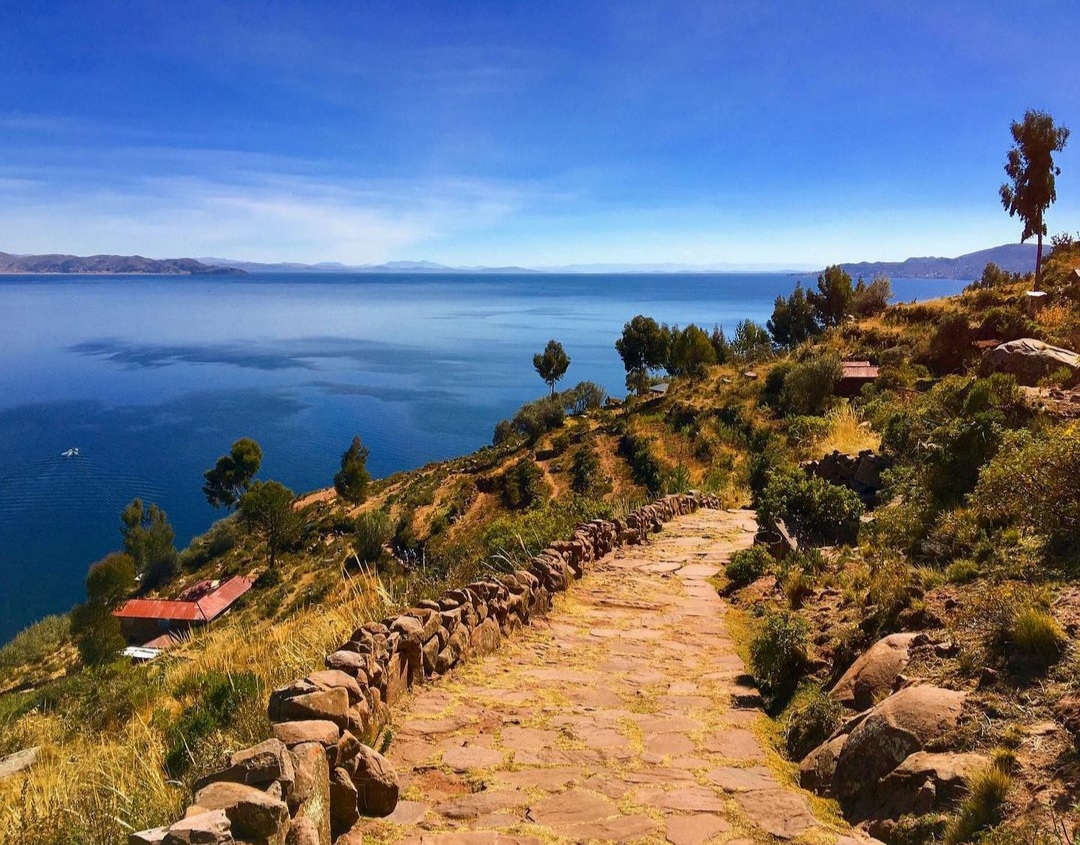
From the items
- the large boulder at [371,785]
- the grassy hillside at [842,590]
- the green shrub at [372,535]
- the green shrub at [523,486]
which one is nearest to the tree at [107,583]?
the green shrub at [372,535]

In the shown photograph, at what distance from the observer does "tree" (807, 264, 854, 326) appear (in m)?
51.2

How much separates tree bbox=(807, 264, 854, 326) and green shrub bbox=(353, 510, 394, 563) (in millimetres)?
34842

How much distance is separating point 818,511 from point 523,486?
2595 centimetres

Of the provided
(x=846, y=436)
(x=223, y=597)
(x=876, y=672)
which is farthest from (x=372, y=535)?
(x=876, y=672)

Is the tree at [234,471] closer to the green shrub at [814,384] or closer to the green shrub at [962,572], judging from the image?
the green shrub at [814,384]

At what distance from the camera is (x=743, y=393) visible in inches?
1356

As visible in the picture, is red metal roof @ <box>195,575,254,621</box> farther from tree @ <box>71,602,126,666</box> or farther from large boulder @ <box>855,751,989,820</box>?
large boulder @ <box>855,751,989,820</box>

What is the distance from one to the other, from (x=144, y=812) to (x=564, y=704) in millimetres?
3038

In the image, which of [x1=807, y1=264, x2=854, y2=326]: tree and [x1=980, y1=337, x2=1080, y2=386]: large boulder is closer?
[x1=980, y1=337, x2=1080, y2=386]: large boulder

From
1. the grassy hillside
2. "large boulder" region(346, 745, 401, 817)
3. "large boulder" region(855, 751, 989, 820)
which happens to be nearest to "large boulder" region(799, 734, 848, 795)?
"large boulder" region(855, 751, 989, 820)

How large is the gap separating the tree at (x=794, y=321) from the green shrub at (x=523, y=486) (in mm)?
28298

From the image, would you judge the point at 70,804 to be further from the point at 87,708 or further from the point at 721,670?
the point at 87,708

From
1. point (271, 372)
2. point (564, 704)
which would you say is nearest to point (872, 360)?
point (564, 704)

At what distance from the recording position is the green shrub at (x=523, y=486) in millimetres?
34469
